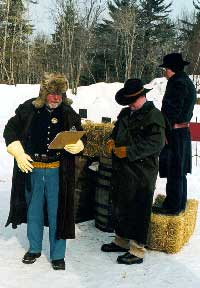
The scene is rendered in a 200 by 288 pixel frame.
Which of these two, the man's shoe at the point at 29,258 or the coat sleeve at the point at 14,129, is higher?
the coat sleeve at the point at 14,129

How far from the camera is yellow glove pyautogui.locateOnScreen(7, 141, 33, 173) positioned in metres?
4.55

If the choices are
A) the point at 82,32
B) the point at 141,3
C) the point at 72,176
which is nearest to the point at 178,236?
the point at 72,176

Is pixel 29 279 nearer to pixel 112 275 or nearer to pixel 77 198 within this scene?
pixel 112 275

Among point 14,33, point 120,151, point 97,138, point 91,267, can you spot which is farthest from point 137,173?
point 14,33

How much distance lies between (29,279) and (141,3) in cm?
4465

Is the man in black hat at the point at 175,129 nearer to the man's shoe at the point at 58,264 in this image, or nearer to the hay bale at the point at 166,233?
the hay bale at the point at 166,233

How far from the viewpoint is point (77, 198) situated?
241 inches

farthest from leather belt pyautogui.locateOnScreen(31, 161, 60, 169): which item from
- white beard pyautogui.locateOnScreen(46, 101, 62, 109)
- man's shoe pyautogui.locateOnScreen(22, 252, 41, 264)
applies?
man's shoe pyautogui.locateOnScreen(22, 252, 41, 264)

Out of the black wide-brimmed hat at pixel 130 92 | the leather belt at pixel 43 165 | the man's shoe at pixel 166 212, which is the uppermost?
the black wide-brimmed hat at pixel 130 92

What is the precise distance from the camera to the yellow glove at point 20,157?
179 inches

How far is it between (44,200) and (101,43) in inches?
1649

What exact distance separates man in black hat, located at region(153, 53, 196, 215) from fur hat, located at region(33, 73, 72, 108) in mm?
1406

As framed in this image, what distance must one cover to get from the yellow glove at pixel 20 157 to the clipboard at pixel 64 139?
10.3 inches

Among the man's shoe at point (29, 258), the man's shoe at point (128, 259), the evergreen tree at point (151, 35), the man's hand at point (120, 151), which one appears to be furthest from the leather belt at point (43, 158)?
the evergreen tree at point (151, 35)
